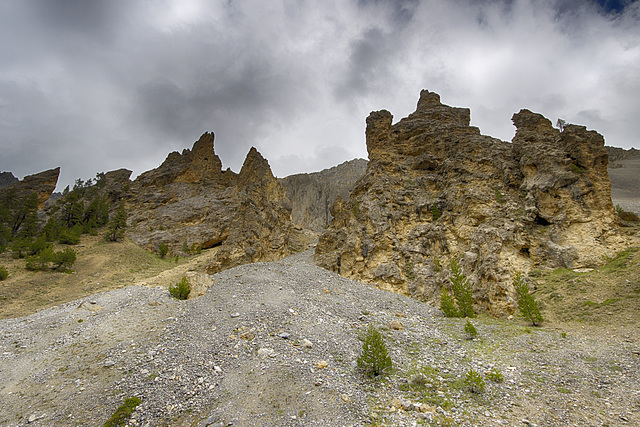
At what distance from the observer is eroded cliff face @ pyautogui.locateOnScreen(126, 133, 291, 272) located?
1491 inches

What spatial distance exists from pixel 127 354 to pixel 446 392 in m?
13.0

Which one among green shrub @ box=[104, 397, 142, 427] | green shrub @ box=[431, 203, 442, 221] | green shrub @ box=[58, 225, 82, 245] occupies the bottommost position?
green shrub @ box=[104, 397, 142, 427]

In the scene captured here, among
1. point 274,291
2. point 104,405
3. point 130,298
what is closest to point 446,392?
point 104,405

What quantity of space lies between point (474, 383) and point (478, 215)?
23.0m

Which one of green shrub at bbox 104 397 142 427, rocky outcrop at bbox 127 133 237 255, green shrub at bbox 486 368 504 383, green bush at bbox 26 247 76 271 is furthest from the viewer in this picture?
rocky outcrop at bbox 127 133 237 255

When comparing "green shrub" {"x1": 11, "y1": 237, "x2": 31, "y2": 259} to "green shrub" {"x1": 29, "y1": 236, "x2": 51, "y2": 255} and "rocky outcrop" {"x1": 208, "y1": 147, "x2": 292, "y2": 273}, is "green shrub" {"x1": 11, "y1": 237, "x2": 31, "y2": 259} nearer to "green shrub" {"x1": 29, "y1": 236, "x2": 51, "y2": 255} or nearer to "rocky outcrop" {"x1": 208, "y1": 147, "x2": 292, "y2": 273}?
"green shrub" {"x1": 29, "y1": 236, "x2": 51, "y2": 255}

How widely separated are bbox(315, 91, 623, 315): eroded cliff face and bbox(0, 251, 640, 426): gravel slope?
9456mm

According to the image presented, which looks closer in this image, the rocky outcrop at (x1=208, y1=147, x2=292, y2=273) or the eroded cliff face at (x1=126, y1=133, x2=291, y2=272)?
the rocky outcrop at (x1=208, y1=147, x2=292, y2=273)

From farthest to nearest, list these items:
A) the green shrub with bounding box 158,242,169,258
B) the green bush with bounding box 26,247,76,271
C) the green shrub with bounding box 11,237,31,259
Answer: the green shrub with bounding box 158,242,169,258 → the green shrub with bounding box 11,237,31,259 → the green bush with bounding box 26,247,76,271

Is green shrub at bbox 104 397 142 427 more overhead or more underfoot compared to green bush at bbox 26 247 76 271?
more underfoot

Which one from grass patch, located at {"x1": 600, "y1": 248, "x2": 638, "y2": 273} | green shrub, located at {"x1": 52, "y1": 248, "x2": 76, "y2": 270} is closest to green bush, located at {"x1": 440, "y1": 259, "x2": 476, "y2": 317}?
grass patch, located at {"x1": 600, "y1": 248, "x2": 638, "y2": 273}

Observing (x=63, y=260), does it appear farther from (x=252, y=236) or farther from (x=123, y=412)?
(x=123, y=412)

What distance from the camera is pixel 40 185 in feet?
217

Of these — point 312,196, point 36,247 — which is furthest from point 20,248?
point 312,196
